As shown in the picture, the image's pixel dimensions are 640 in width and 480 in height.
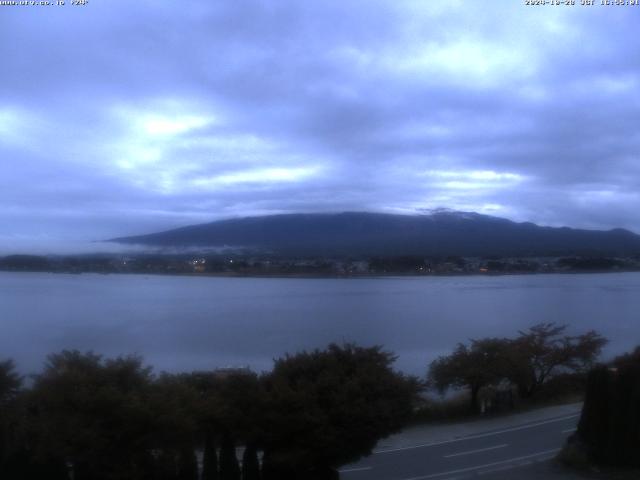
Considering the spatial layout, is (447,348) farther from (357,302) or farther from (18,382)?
(18,382)

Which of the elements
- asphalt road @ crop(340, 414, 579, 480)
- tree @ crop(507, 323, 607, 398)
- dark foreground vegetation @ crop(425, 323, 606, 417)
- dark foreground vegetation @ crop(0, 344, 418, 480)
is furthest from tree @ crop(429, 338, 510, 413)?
dark foreground vegetation @ crop(0, 344, 418, 480)

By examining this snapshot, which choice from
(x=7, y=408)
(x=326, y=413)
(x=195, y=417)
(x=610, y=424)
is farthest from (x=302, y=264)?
(x=195, y=417)

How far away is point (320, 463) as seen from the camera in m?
12.7

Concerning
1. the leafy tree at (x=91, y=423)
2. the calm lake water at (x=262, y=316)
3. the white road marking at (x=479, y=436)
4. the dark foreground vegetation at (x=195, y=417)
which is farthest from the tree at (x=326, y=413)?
the calm lake water at (x=262, y=316)

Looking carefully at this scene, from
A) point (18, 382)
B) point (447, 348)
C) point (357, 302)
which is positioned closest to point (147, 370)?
point (18, 382)

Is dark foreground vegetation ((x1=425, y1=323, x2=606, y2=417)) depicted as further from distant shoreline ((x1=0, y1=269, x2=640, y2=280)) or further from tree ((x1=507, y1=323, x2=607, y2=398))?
distant shoreline ((x1=0, y1=269, x2=640, y2=280))

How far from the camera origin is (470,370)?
25.4 metres

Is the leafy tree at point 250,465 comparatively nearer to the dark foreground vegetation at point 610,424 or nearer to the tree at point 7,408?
the tree at point 7,408

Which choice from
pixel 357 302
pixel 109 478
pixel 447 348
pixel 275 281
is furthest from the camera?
pixel 275 281

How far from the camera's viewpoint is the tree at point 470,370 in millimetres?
25469

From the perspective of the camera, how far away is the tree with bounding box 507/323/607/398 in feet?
90.5

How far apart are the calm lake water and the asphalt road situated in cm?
650

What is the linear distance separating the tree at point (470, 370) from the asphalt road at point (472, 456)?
4675 millimetres

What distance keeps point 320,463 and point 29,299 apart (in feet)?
75.5
